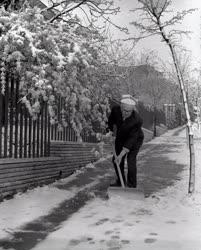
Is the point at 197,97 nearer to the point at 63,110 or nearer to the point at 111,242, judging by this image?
the point at 63,110

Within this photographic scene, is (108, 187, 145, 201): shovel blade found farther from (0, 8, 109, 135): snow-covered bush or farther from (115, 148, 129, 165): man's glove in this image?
(0, 8, 109, 135): snow-covered bush

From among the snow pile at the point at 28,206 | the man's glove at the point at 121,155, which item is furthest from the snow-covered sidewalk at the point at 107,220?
the man's glove at the point at 121,155

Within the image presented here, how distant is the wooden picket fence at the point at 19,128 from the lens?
8.54m

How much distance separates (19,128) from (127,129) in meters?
1.93

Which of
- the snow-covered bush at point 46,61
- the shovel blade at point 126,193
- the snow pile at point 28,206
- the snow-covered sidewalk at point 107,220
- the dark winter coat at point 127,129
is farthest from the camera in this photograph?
the dark winter coat at point 127,129

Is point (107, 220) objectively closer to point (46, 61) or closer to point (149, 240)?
point (149, 240)

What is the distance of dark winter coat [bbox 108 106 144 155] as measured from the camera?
8.84m

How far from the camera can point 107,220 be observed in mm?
7109

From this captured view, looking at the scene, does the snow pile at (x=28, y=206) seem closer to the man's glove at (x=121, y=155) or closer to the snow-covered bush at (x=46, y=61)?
the man's glove at (x=121, y=155)

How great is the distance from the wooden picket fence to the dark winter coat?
0.97 m

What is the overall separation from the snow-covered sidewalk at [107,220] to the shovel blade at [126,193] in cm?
8

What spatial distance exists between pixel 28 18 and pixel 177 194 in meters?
3.96

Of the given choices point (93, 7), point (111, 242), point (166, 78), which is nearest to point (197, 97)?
point (166, 78)

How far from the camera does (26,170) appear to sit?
29.8 feet
